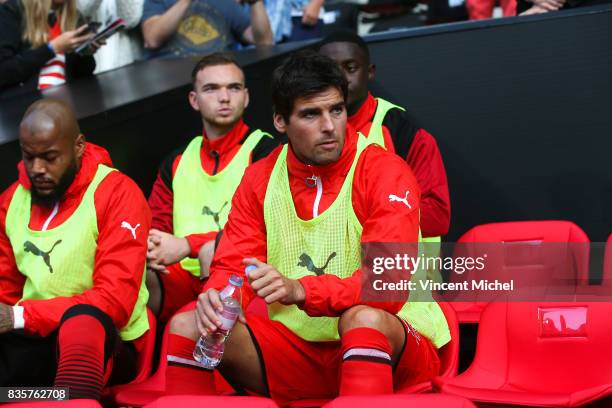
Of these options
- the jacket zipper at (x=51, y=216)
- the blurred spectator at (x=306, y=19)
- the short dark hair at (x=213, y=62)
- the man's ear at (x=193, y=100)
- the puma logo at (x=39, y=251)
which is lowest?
the puma logo at (x=39, y=251)

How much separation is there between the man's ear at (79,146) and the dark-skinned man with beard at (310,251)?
68 centimetres

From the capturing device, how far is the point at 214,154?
4.85 m

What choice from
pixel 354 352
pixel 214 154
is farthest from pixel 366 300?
pixel 214 154

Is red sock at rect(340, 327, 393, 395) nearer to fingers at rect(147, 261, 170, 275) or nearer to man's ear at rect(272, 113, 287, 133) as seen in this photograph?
man's ear at rect(272, 113, 287, 133)

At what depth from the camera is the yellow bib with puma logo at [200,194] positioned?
4.70 metres

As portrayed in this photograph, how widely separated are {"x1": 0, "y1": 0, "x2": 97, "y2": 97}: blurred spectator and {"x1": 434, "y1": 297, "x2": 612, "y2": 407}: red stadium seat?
286 cm

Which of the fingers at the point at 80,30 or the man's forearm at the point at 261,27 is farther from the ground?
the man's forearm at the point at 261,27

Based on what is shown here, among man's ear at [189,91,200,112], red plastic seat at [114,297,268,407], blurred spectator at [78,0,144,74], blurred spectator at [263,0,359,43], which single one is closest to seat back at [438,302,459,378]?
red plastic seat at [114,297,268,407]

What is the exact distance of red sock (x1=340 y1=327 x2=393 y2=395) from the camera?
2939 millimetres

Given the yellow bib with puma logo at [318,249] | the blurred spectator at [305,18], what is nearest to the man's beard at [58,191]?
the yellow bib with puma logo at [318,249]

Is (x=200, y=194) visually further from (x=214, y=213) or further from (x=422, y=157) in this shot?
(x=422, y=157)

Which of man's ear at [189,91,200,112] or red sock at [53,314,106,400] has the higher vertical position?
man's ear at [189,91,200,112]

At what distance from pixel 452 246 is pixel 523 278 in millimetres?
621

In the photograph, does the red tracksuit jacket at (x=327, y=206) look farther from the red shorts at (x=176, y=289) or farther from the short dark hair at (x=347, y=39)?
the short dark hair at (x=347, y=39)
